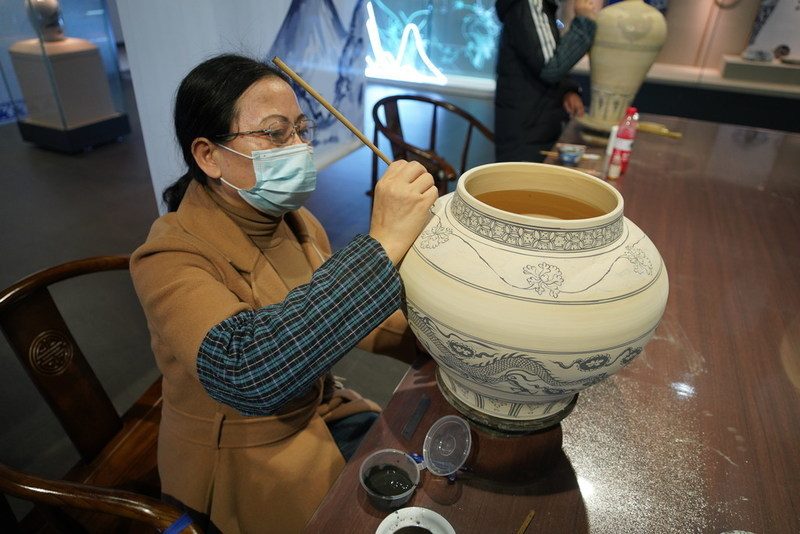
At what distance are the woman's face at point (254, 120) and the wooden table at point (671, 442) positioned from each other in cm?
51

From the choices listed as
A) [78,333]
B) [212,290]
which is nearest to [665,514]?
[212,290]

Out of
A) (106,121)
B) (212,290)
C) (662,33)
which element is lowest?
(106,121)

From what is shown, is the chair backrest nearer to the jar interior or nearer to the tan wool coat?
the tan wool coat

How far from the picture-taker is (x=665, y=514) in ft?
2.37

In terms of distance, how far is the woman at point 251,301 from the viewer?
2.44 ft

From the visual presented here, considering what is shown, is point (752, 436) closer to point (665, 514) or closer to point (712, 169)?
point (665, 514)

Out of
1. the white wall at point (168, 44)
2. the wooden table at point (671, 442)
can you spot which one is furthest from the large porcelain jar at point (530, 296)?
the white wall at point (168, 44)

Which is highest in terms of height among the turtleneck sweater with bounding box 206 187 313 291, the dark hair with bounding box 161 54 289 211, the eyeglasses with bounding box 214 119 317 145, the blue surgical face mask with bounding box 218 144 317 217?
the dark hair with bounding box 161 54 289 211

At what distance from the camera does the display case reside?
151 inches

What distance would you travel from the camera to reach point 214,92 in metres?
0.92

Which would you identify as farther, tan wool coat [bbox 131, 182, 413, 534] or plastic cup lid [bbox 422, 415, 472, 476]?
tan wool coat [bbox 131, 182, 413, 534]

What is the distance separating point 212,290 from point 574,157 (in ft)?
5.26

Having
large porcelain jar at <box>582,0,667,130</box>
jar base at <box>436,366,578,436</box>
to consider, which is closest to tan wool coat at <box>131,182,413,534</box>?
jar base at <box>436,366,578,436</box>

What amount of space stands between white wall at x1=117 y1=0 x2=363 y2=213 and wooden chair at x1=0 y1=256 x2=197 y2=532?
77 cm
